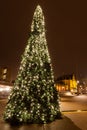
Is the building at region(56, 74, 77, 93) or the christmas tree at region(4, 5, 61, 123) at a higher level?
the building at region(56, 74, 77, 93)

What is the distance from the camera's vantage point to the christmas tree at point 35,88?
943cm

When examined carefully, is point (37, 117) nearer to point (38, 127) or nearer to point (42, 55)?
point (38, 127)

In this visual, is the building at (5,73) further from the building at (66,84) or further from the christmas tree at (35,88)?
the christmas tree at (35,88)

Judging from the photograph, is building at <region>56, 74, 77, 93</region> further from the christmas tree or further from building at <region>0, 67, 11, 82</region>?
the christmas tree

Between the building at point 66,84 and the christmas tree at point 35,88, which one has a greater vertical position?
the building at point 66,84

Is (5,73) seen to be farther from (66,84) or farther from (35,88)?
(35,88)

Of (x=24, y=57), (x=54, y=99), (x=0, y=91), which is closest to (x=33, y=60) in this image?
(x=24, y=57)

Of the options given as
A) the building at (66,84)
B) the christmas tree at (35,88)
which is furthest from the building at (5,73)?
the christmas tree at (35,88)

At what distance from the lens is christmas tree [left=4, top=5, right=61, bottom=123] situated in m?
9.43

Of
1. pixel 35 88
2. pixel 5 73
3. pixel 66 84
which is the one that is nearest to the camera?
pixel 35 88

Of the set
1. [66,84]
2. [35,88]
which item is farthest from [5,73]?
[35,88]

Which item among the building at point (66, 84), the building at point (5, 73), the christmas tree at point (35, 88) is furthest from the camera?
the building at point (66, 84)

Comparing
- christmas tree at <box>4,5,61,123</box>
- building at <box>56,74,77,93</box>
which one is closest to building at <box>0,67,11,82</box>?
building at <box>56,74,77,93</box>

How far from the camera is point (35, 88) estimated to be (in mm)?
9836
